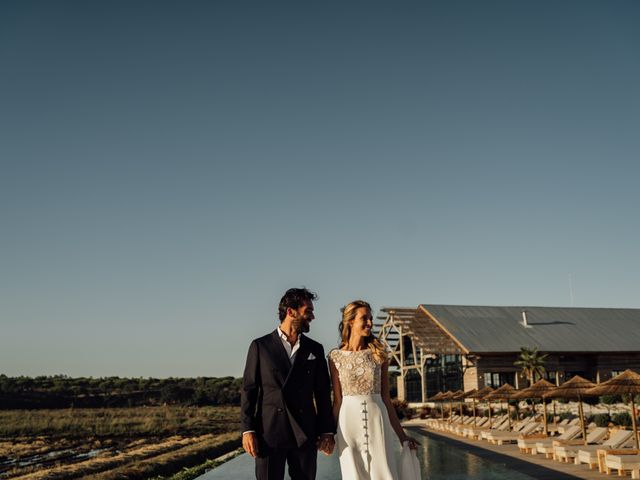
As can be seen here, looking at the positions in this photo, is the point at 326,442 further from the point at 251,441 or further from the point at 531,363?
the point at 531,363

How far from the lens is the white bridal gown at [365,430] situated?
4.60 m

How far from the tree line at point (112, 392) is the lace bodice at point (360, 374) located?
64684mm

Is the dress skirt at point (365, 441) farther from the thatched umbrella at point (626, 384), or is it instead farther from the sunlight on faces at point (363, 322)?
the thatched umbrella at point (626, 384)

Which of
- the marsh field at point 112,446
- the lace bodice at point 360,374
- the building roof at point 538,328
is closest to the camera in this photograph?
the lace bodice at point 360,374

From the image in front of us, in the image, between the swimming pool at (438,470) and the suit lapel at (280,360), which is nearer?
the suit lapel at (280,360)

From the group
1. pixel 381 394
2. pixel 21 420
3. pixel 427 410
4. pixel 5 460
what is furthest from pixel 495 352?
pixel 381 394

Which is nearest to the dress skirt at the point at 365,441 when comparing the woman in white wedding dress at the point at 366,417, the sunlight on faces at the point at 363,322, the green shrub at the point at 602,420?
the woman in white wedding dress at the point at 366,417

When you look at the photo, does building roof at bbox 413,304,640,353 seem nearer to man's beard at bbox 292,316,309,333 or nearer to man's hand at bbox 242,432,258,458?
man's beard at bbox 292,316,309,333

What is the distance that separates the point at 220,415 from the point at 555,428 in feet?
106

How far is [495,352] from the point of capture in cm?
4219

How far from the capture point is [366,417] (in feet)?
15.2

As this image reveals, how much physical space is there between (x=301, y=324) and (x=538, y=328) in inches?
1784

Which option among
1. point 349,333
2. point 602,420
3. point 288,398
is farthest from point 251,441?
point 602,420

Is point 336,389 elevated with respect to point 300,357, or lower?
lower
